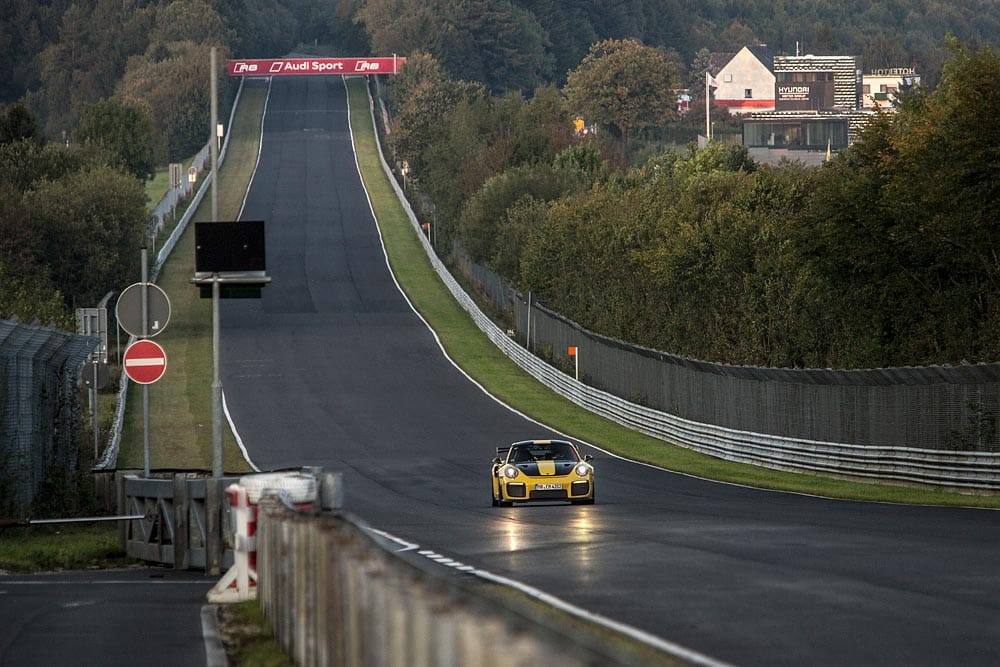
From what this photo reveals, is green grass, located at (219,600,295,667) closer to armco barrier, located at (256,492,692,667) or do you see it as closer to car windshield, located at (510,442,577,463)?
armco barrier, located at (256,492,692,667)

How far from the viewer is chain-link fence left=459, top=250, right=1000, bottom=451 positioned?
94.7 ft

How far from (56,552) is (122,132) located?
109m

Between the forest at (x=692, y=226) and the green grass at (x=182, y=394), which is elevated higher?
the forest at (x=692, y=226)

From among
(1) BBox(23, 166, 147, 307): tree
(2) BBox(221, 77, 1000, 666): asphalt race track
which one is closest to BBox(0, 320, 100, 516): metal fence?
(2) BBox(221, 77, 1000, 666): asphalt race track

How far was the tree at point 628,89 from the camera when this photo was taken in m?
179

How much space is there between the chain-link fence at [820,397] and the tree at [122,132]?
72.9 meters

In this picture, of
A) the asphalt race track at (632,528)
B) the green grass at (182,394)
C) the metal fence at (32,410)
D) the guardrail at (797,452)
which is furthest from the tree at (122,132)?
the metal fence at (32,410)

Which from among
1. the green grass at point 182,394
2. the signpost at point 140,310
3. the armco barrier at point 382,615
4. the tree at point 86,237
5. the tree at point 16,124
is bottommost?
the green grass at point 182,394

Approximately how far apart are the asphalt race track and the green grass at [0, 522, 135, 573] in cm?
368

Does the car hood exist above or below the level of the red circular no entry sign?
below

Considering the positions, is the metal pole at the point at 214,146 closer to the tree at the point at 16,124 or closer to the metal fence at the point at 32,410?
the metal fence at the point at 32,410

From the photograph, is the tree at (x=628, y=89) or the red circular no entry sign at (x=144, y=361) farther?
Result: the tree at (x=628, y=89)

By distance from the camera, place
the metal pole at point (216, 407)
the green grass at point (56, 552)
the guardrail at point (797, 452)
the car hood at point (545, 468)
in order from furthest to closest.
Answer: the guardrail at point (797, 452)
the car hood at point (545, 468)
the green grass at point (56, 552)
the metal pole at point (216, 407)

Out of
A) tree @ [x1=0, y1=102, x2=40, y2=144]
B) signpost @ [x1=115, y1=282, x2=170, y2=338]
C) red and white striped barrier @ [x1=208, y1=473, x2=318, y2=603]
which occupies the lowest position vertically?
red and white striped barrier @ [x1=208, y1=473, x2=318, y2=603]
